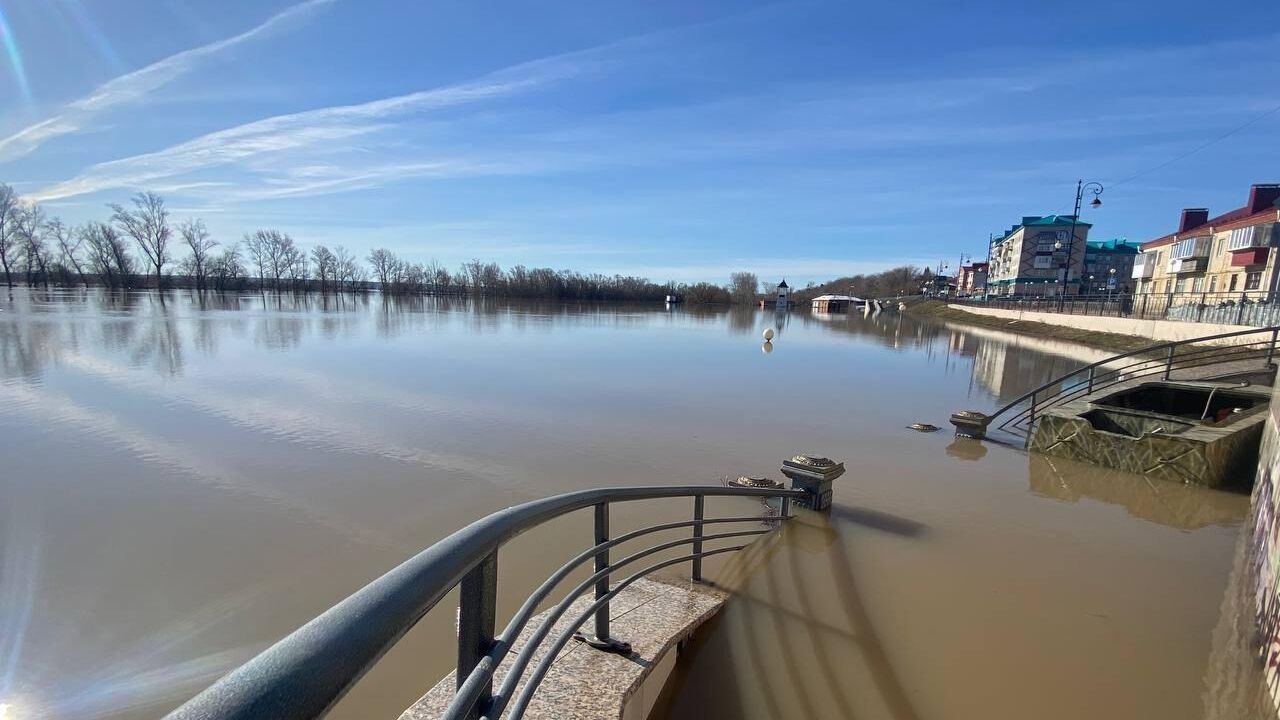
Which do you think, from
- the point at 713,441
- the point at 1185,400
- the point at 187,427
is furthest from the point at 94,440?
the point at 1185,400

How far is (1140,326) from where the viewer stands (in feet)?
86.2

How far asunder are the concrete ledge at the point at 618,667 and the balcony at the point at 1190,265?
5652 centimetres

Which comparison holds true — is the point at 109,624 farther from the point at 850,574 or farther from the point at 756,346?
the point at 756,346

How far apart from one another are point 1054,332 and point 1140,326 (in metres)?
9.10

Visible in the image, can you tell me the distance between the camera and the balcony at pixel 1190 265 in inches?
1655

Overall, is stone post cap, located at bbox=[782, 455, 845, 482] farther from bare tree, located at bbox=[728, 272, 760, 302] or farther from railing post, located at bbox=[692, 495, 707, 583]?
bare tree, located at bbox=[728, 272, 760, 302]

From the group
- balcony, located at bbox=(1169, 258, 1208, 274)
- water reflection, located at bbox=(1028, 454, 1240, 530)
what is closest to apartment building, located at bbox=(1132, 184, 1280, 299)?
balcony, located at bbox=(1169, 258, 1208, 274)

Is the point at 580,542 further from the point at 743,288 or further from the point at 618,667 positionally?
the point at 743,288

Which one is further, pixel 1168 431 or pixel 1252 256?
pixel 1252 256

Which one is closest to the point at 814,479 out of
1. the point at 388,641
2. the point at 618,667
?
the point at 618,667

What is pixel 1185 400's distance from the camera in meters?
10.1

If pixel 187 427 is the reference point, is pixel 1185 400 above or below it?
above

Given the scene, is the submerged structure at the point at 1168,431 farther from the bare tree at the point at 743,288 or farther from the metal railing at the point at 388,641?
the bare tree at the point at 743,288

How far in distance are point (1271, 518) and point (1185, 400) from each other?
24.1ft
